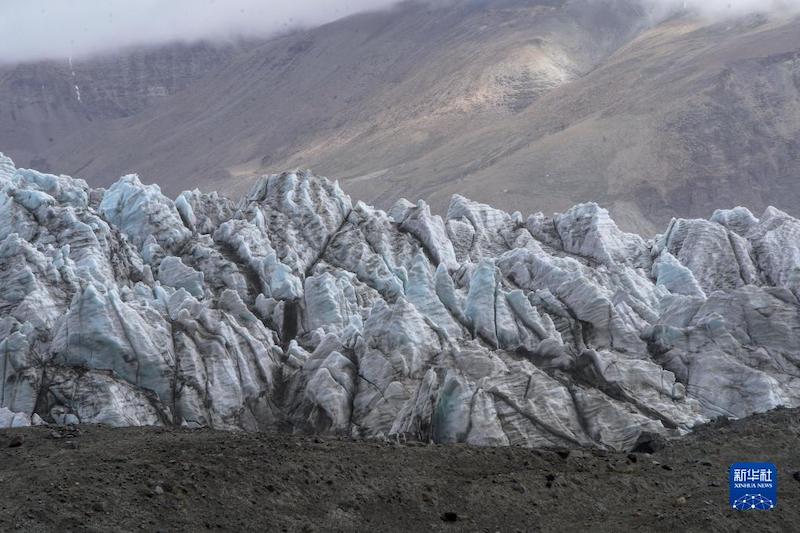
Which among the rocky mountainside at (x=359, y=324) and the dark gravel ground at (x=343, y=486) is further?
the rocky mountainside at (x=359, y=324)

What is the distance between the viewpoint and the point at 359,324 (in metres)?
37.1

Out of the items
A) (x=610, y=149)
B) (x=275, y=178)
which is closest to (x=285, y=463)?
(x=275, y=178)

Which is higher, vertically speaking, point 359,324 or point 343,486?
point 343,486

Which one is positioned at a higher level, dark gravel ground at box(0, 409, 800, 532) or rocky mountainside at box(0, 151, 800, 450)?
dark gravel ground at box(0, 409, 800, 532)

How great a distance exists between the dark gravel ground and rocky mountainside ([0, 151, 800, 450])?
4495 mm

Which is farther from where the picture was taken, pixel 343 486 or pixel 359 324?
pixel 359 324

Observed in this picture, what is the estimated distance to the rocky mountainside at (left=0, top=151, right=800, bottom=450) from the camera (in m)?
27.5

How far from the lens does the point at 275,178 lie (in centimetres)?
5681

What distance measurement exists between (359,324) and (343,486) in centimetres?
1957

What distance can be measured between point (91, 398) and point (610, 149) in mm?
146023

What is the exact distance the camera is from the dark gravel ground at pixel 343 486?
16.0m

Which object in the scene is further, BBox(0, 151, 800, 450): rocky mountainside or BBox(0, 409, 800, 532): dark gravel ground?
BBox(0, 151, 800, 450): rocky mountainside

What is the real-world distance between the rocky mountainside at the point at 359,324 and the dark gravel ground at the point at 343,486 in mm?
4495

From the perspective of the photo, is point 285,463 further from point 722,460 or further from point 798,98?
point 798,98
